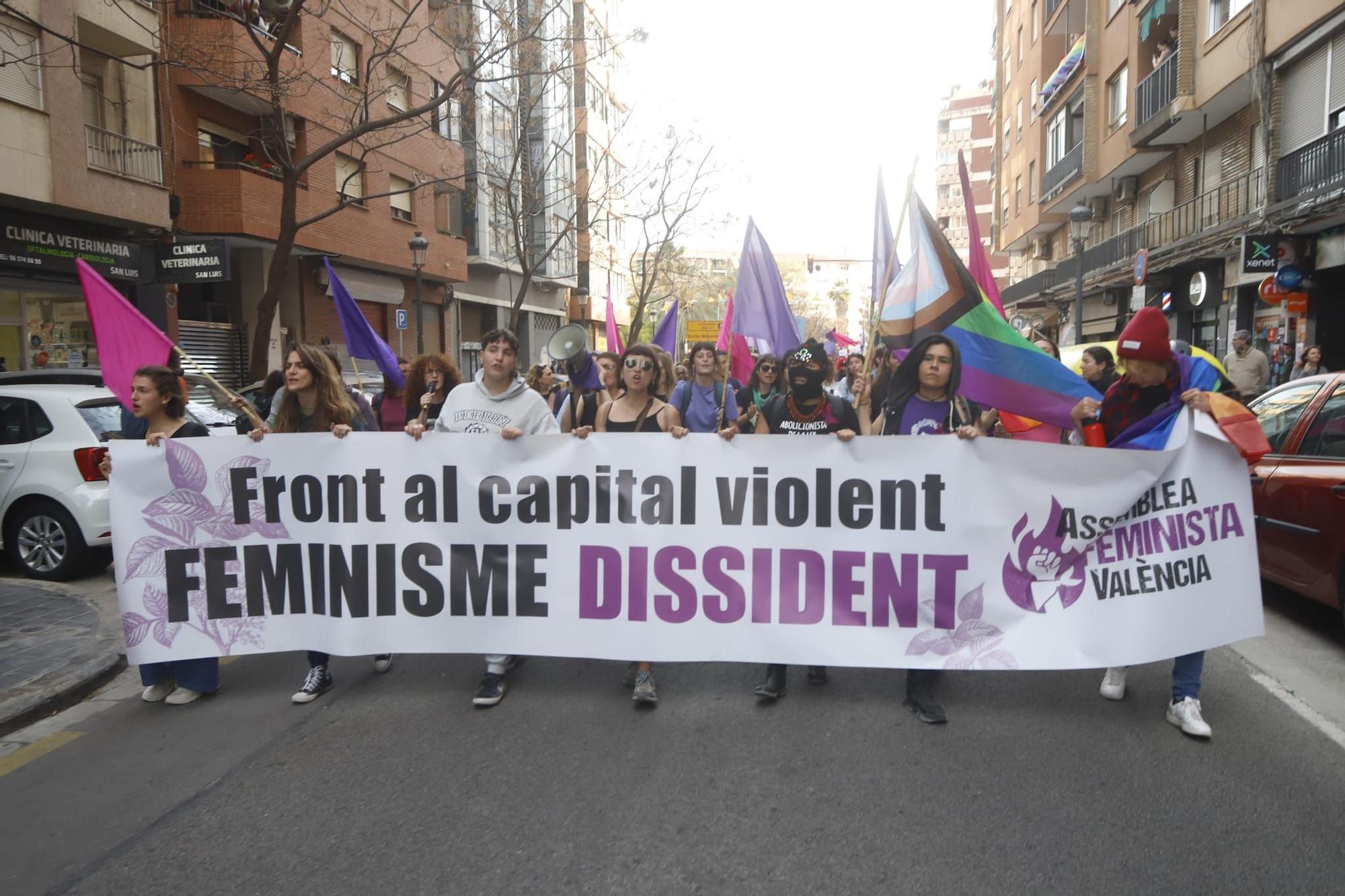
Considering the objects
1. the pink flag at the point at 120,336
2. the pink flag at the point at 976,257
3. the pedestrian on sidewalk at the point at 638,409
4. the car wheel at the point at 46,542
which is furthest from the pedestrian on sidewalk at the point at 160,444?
the pink flag at the point at 976,257

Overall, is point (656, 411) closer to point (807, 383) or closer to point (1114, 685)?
point (807, 383)

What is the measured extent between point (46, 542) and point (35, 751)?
4.07 m

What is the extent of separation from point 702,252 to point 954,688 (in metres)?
130

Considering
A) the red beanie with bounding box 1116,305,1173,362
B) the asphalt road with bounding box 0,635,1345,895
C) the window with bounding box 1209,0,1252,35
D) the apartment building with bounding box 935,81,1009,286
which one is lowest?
the asphalt road with bounding box 0,635,1345,895

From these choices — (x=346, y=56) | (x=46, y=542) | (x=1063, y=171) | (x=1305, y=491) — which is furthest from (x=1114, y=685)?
(x=1063, y=171)

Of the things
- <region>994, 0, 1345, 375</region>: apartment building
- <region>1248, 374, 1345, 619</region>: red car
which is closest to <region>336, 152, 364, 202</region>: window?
<region>994, 0, 1345, 375</region>: apartment building

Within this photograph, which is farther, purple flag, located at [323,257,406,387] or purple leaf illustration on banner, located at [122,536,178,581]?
purple flag, located at [323,257,406,387]

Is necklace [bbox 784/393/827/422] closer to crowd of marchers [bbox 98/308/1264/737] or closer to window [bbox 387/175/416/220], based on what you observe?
crowd of marchers [bbox 98/308/1264/737]

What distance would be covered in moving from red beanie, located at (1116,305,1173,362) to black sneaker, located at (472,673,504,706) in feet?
10.9

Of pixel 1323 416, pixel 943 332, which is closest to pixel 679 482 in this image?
pixel 943 332

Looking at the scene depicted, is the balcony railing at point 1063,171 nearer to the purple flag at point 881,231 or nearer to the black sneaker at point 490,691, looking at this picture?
the purple flag at point 881,231

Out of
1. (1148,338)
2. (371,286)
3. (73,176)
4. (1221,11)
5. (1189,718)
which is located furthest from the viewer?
(371,286)

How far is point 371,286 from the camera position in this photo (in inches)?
1029

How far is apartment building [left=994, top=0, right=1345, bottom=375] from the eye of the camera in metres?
16.8
